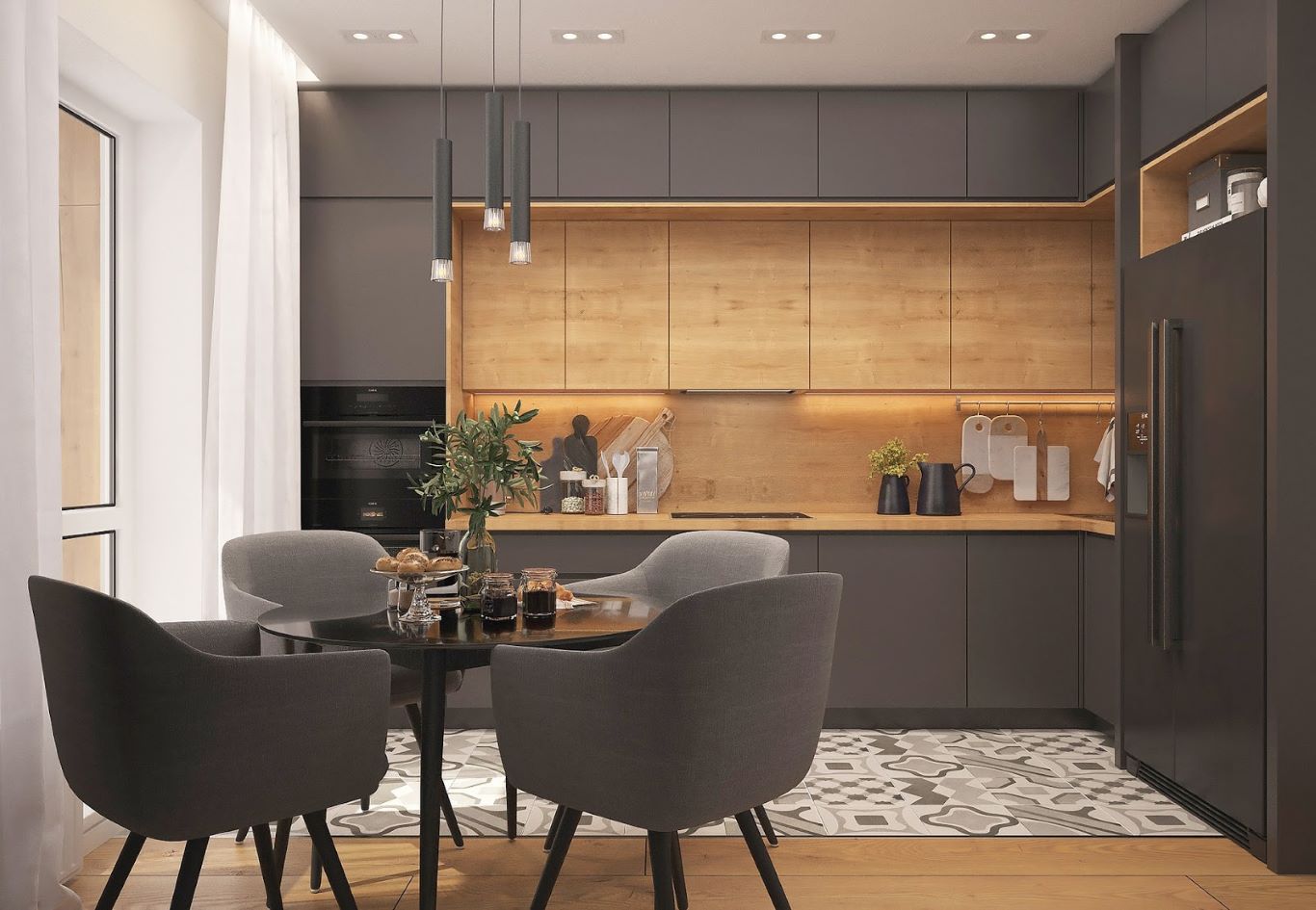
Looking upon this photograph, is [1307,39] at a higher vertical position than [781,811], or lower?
higher

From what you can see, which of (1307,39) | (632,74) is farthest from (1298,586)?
(632,74)

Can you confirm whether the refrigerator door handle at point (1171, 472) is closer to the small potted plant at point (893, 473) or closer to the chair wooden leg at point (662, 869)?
the small potted plant at point (893, 473)

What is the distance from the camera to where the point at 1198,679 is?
3145 millimetres

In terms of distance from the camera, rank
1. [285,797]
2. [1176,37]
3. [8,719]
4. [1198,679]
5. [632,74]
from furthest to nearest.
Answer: [632,74]
[1176,37]
[1198,679]
[8,719]
[285,797]

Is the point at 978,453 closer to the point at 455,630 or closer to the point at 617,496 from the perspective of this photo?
the point at 617,496

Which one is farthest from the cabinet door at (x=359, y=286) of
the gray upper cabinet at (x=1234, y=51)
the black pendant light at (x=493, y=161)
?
the gray upper cabinet at (x=1234, y=51)

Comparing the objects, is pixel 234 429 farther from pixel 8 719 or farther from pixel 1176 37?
pixel 1176 37

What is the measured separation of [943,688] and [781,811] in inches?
49.7

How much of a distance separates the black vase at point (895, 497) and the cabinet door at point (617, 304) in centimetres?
112

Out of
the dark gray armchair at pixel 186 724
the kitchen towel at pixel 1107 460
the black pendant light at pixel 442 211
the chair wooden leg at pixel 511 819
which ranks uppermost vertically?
the black pendant light at pixel 442 211

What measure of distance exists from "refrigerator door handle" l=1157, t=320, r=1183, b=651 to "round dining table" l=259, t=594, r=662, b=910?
1.85 metres

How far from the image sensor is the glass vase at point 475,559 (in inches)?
101

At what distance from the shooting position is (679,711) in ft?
6.21

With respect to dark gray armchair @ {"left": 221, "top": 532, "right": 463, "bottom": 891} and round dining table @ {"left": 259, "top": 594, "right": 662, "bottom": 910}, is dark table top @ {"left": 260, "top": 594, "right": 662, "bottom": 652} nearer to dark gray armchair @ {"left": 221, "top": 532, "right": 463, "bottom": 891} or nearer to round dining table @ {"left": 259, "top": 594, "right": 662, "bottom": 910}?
round dining table @ {"left": 259, "top": 594, "right": 662, "bottom": 910}
